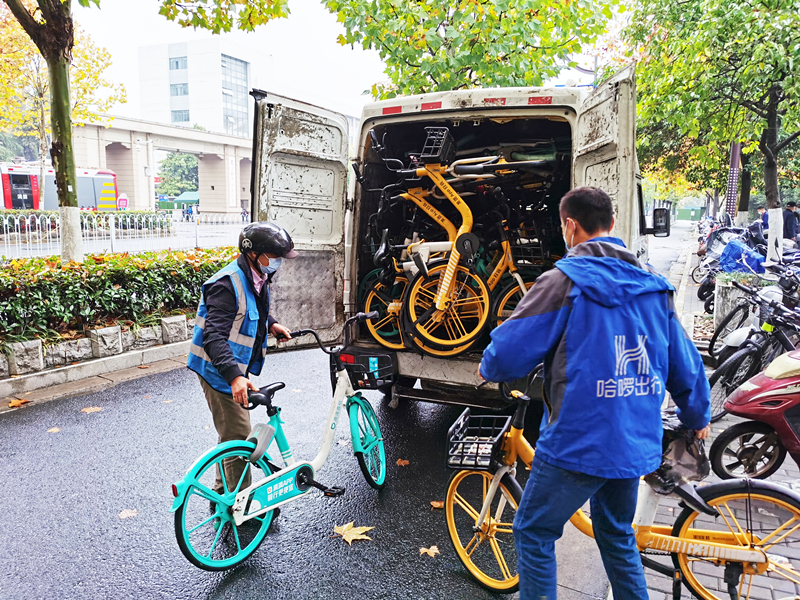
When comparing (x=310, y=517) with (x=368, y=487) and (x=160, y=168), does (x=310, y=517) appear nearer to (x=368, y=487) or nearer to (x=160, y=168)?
(x=368, y=487)

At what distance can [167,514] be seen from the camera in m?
3.49

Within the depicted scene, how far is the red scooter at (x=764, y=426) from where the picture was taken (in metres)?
3.57

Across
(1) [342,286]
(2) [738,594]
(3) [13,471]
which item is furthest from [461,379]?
(3) [13,471]

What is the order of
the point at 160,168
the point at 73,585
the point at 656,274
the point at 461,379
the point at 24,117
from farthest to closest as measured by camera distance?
1. the point at 160,168
2. the point at 24,117
3. the point at 461,379
4. the point at 73,585
5. the point at 656,274

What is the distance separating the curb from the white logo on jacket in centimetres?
538

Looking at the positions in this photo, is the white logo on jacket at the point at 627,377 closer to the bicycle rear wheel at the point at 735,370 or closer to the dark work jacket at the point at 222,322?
the dark work jacket at the point at 222,322

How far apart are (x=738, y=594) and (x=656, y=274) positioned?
154cm

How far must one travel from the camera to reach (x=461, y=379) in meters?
4.25

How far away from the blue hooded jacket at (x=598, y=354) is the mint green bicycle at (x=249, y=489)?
155 centimetres

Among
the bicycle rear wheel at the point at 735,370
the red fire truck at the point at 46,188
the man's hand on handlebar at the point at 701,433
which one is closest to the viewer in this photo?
the man's hand on handlebar at the point at 701,433

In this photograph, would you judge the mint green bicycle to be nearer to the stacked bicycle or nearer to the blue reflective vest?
the blue reflective vest

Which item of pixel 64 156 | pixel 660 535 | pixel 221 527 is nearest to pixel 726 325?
pixel 660 535

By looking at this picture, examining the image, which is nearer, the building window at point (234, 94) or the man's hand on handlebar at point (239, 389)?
the man's hand on handlebar at point (239, 389)

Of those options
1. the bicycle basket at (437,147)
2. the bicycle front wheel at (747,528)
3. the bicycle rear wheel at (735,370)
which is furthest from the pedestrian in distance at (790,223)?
the bicycle front wheel at (747,528)
